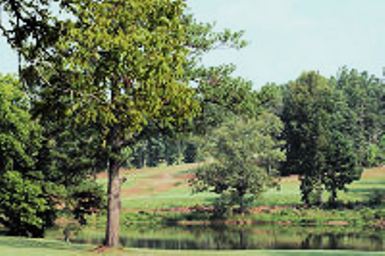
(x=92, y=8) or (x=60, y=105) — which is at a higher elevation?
(x=92, y=8)

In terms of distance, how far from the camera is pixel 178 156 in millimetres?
150125

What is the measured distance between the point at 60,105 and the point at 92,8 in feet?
8.36

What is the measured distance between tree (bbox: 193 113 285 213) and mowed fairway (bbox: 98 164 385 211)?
3.86m

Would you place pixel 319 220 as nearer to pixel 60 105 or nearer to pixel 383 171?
pixel 383 171

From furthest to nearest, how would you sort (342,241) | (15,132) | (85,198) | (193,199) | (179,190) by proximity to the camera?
(179,190), (193,199), (342,241), (85,198), (15,132)

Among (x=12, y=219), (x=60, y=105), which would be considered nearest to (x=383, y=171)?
(x=12, y=219)

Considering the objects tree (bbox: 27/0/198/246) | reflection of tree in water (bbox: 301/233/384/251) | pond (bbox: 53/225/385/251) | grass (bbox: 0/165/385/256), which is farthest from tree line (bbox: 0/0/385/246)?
reflection of tree in water (bbox: 301/233/384/251)

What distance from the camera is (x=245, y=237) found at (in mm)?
62750

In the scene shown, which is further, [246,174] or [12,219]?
[246,174]

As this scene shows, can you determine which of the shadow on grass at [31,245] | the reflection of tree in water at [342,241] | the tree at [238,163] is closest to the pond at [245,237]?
the reflection of tree in water at [342,241]

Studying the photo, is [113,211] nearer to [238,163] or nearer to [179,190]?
[238,163]

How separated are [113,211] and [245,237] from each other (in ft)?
103

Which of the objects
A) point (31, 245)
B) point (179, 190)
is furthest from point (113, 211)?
point (179, 190)

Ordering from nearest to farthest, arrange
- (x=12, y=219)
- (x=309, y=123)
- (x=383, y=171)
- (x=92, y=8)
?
(x=92, y=8)
(x=12, y=219)
(x=309, y=123)
(x=383, y=171)
